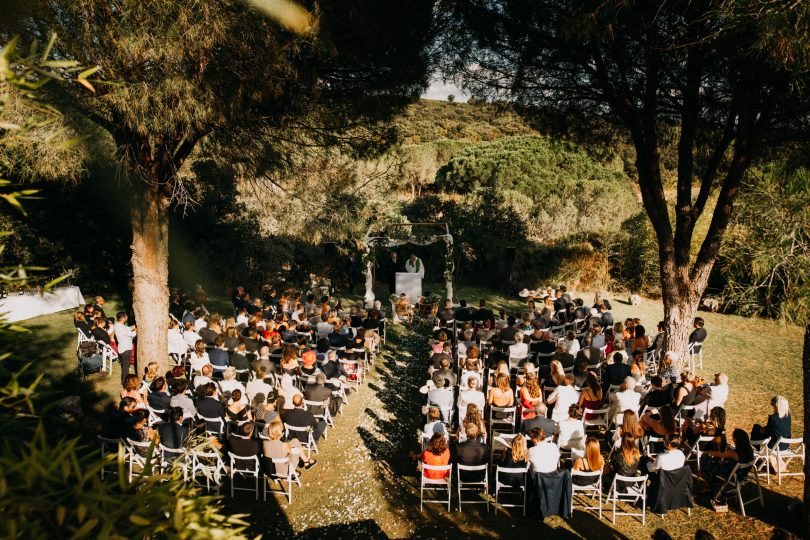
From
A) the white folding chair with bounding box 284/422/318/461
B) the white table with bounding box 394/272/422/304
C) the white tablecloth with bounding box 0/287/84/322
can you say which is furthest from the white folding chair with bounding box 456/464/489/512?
the white tablecloth with bounding box 0/287/84/322

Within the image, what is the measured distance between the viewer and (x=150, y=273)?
A: 796cm

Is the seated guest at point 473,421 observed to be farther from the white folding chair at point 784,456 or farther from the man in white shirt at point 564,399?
the white folding chair at point 784,456

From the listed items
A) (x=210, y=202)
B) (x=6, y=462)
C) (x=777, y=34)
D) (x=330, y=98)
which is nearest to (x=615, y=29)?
(x=777, y=34)

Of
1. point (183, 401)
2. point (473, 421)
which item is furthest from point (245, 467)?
point (473, 421)

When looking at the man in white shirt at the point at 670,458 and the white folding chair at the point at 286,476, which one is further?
the white folding chair at the point at 286,476

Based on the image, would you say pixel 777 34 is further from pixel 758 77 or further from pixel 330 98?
pixel 330 98

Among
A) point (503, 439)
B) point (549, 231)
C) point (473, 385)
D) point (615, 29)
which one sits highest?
point (615, 29)

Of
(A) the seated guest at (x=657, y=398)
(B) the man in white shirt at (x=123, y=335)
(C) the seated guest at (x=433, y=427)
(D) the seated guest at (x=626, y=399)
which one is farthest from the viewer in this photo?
(B) the man in white shirt at (x=123, y=335)

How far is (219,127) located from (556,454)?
629 centimetres

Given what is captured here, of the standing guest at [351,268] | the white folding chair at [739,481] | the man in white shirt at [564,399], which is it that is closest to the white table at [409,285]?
the standing guest at [351,268]

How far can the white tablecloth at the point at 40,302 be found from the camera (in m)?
11.5

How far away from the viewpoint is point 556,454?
5.44m

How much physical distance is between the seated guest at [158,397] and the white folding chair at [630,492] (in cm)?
556

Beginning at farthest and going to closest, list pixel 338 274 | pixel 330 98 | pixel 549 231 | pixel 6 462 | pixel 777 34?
1. pixel 549 231
2. pixel 338 274
3. pixel 330 98
4. pixel 777 34
5. pixel 6 462
